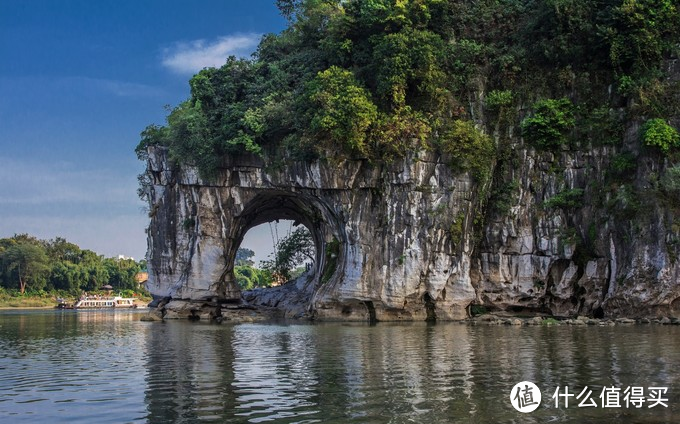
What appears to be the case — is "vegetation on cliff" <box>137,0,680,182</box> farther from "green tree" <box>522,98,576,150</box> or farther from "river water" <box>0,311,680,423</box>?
"river water" <box>0,311,680,423</box>

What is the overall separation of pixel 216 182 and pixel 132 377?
20.4 meters

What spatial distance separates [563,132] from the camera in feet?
92.8

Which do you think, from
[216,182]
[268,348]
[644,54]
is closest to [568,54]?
[644,54]

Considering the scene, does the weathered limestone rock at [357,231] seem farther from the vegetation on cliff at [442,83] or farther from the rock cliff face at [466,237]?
the vegetation on cliff at [442,83]

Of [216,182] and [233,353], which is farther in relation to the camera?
[216,182]

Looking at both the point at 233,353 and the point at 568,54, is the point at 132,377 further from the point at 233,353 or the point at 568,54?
the point at 568,54

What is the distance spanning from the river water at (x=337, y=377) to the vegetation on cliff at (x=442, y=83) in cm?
1051

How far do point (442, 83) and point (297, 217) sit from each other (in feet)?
42.9

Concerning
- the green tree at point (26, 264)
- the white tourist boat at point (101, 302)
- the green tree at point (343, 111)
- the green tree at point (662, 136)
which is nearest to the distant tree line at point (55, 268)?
the green tree at point (26, 264)

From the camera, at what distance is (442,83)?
1157 inches

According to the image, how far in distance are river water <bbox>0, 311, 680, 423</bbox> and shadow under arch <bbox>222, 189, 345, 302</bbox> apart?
1150 cm

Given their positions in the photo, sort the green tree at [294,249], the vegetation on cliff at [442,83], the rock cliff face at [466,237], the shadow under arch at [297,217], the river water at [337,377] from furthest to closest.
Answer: the green tree at [294,249] < the shadow under arch at [297,217] < the vegetation on cliff at [442,83] < the rock cliff face at [466,237] < the river water at [337,377]

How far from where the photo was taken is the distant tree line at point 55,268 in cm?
6381

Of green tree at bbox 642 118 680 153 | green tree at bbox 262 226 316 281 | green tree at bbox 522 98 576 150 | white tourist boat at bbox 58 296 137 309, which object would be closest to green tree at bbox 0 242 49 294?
white tourist boat at bbox 58 296 137 309
